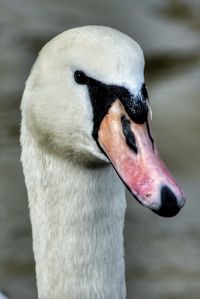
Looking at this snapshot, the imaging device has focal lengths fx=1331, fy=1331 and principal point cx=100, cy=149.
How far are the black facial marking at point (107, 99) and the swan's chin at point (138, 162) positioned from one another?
0.6 inches

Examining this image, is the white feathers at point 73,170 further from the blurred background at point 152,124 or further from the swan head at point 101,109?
the blurred background at point 152,124

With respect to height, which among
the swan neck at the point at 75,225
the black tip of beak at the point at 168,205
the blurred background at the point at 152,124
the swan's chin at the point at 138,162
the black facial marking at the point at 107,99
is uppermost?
the black facial marking at the point at 107,99

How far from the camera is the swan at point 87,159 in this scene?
9.98 feet

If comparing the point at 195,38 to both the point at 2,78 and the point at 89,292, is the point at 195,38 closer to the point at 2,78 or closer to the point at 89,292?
the point at 2,78

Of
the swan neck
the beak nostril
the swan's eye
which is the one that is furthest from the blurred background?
the beak nostril

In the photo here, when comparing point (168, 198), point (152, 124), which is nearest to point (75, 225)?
point (168, 198)

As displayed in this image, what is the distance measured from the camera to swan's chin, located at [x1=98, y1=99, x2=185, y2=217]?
297 centimetres

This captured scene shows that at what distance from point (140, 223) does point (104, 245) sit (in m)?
1.85

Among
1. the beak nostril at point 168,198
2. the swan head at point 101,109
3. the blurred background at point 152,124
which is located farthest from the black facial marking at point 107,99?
the blurred background at point 152,124

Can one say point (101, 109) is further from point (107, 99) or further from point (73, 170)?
point (73, 170)

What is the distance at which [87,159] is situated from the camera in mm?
3273

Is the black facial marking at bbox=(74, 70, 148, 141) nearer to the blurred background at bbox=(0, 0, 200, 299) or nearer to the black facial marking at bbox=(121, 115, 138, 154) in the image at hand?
the black facial marking at bbox=(121, 115, 138, 154)

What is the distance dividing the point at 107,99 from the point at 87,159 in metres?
0.22

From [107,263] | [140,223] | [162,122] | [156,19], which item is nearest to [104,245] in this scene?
[107,263]
